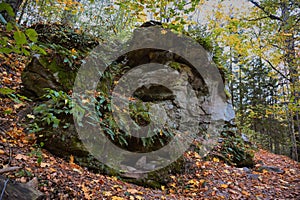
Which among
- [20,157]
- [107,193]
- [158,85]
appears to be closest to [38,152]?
[20,157]

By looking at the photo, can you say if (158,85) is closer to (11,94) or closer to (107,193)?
(107,193)

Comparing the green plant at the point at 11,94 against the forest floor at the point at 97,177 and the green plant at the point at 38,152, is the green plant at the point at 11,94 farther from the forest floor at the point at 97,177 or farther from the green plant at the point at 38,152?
the green plant at the point at 38,152

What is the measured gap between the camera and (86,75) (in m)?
4.14

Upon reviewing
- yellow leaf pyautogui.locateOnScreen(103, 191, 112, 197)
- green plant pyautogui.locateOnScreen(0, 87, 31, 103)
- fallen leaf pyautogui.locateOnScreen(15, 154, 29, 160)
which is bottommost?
yellow leaf pyautogui.locateOnScreen(103, 191, 112, 197)

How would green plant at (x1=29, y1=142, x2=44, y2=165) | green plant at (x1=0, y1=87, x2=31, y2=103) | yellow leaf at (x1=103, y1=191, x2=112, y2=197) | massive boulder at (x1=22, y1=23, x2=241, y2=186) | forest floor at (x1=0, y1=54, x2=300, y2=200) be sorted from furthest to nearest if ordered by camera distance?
massive boulder at (x1=22, y1=23, x2=241, y2=186), yellow leaf at (x1=103, y1=191, x2=112, y2=197), green plant at (x1=29, y1=142, x2=44, y2=165), forest floor at (x1=0, y1=54, x2=300, y2=200), green plant at (x1=0, y1=87, x2=31, y2=103)

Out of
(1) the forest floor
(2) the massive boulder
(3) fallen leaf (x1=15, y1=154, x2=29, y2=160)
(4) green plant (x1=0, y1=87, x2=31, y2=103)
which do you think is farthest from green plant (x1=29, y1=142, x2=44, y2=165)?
(2) the massive boulder

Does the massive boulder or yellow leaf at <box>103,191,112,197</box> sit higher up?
the massive boulder

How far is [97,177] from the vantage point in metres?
2.91

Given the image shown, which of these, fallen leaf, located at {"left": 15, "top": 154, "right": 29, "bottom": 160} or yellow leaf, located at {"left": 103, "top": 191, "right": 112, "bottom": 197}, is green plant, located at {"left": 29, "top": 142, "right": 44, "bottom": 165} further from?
yellow leaf, located at {"left": 103, "top": 191, "right": 112, "bottom": 197}

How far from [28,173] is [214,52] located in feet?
23.6

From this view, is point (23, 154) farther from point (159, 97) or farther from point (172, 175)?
point (159, 97)

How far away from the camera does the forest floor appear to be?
2.22 m

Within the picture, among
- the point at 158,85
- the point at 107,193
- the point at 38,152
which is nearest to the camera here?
the point at 107,193

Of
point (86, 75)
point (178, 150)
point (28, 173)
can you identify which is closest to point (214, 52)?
point (178, 150)
